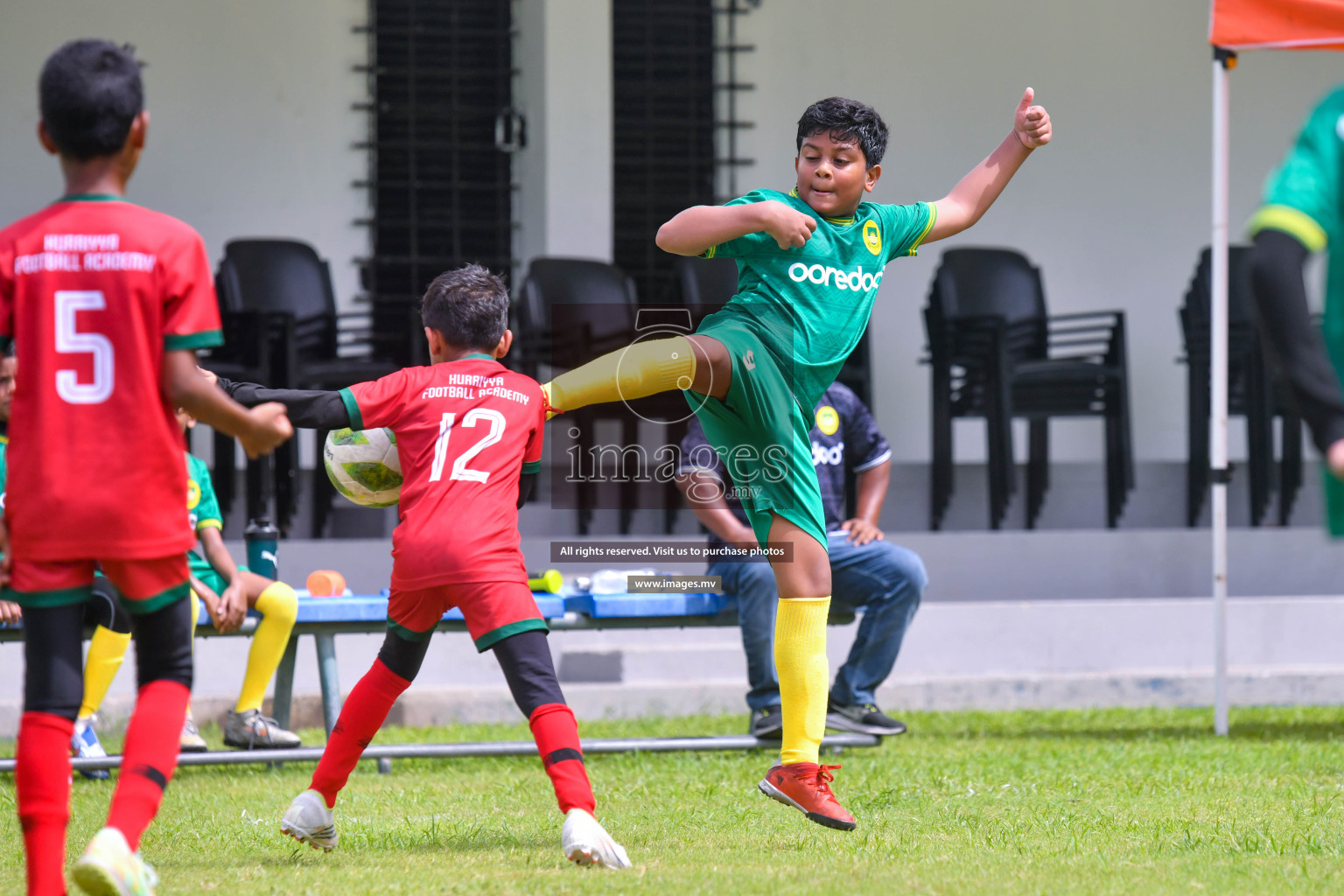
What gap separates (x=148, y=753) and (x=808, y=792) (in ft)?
4.51

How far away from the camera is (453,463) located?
318 cm

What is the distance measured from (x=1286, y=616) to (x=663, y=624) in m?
3.49

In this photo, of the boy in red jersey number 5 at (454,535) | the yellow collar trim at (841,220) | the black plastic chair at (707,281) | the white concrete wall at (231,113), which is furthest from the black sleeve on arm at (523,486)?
the white concrete wall at (231,113)

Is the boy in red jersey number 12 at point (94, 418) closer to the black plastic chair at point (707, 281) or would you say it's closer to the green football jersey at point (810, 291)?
the green football jersey at point (810, 291)

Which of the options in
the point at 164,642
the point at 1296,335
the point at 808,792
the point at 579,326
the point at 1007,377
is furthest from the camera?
the point at 1007,377

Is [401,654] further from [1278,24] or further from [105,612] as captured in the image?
[1278,24]

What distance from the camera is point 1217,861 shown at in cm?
301

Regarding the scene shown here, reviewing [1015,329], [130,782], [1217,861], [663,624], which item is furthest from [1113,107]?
[130,782]

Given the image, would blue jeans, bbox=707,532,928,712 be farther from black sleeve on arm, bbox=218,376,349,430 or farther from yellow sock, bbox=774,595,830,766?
black sleeve on arm, bbox=218,376,349,430

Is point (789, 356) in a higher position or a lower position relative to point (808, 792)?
higher

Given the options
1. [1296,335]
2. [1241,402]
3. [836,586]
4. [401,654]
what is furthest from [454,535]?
[1241,402]

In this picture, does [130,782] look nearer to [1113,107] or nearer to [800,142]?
[800,142]

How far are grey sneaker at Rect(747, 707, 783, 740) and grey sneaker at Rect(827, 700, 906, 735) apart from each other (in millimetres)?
199

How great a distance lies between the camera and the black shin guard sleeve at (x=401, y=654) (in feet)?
10.5
